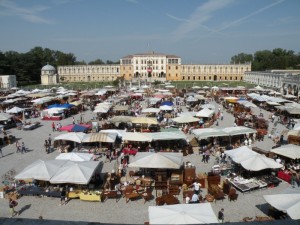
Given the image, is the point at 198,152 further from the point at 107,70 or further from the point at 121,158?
the point at 107,70

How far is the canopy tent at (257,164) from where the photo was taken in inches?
453

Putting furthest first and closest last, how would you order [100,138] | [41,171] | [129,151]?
[100,138]
[129,151]
[41,171]

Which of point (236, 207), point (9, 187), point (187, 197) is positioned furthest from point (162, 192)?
point (9, 187)

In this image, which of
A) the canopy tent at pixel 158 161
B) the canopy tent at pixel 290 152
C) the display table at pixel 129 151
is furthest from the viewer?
the display table at pixel 129 151

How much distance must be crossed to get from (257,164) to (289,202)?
3.33 meters

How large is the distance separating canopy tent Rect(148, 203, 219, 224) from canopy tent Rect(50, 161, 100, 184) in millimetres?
3517

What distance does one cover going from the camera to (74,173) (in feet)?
35.0

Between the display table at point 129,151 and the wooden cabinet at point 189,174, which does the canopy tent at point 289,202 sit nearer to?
the wooden cabinet at point 189,174

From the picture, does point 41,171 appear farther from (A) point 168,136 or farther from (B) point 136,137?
(A) point 168,136

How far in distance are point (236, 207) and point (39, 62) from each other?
288 feet

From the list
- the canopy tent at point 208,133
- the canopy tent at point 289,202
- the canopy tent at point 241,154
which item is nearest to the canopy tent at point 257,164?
the canopy tent at point 241,154

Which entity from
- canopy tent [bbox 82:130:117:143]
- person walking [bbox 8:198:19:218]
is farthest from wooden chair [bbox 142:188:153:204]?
canopy tent [bbox 82:130:117:143]

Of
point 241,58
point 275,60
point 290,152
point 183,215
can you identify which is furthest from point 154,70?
point 183,215

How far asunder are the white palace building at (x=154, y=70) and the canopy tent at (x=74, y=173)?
81863 millimetres
